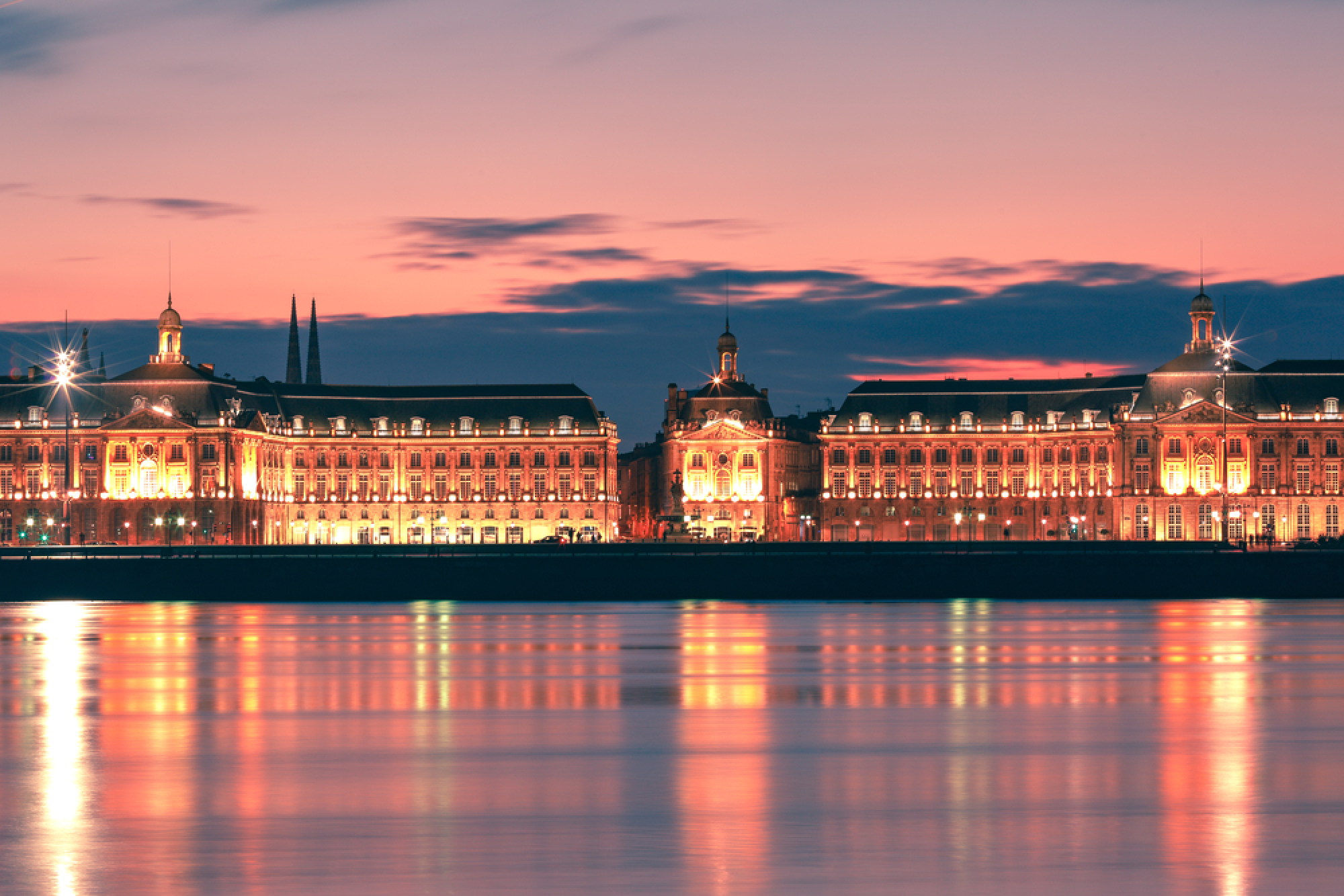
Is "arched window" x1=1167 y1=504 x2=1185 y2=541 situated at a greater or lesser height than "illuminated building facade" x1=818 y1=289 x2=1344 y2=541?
lesser

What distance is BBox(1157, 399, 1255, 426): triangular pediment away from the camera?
175125mm

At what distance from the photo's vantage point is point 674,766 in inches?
1336

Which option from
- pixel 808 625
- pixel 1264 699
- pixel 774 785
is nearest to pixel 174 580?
pixel 808 625

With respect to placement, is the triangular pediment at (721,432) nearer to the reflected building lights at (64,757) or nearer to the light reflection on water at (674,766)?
the reflected building lights at (64,757)

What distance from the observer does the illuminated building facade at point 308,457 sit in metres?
179

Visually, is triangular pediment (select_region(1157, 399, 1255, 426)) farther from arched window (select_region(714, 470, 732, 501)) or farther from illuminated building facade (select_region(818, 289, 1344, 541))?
arched window (select_region(714, 470, 732, 501))

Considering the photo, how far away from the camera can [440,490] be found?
190 m

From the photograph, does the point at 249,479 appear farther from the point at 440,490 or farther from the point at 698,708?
the point at 698,708

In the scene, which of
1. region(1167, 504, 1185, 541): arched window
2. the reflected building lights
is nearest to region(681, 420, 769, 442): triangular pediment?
region(1167, 504, 1185, 541): arched window

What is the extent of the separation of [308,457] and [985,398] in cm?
6516

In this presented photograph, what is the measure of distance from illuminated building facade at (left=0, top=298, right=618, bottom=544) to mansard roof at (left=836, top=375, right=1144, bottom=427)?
2528 centimetres

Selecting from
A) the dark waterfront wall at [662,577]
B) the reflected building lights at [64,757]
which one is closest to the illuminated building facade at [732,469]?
the dark waterfront wall at [662,577]

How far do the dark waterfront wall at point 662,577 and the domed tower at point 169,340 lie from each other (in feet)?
257

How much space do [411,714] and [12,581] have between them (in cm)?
7110
